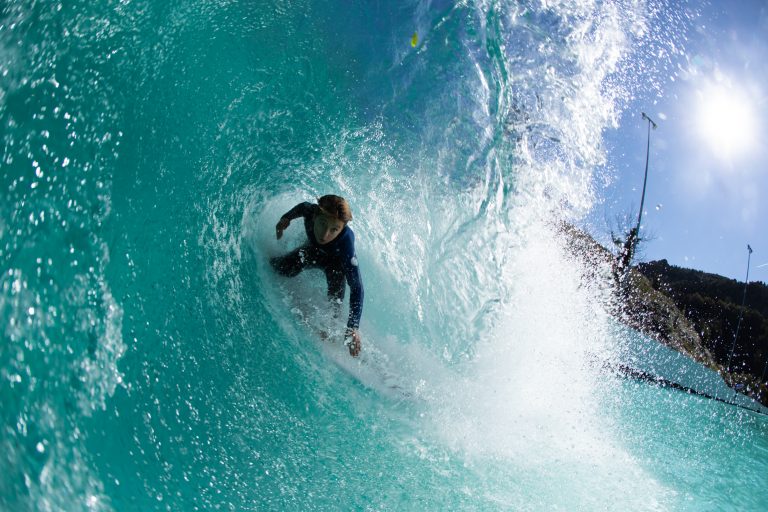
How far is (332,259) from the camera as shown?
3.39 meters

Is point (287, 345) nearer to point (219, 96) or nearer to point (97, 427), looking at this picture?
point (97, 427)

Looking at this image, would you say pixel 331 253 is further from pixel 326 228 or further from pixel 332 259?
pixel 326 228

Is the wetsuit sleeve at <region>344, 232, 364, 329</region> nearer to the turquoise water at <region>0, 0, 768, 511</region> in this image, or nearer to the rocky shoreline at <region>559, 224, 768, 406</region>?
the turquoise water at <region>0, 0, 768, 511</region>

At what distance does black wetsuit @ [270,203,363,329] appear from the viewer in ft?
10.8

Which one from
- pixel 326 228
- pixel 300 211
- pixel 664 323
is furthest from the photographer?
pixel 664 323

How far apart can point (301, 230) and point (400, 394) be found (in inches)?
63.0

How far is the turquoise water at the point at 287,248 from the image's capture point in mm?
1866

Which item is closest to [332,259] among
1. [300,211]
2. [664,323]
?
[300,211]

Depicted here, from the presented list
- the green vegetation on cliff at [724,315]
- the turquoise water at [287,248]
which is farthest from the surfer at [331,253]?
the green vegetation on cliff at [724,315]

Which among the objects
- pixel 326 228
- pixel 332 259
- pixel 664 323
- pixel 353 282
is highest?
pixel 664 323

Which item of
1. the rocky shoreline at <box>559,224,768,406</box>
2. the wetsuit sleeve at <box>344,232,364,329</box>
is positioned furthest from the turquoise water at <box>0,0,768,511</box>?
the rocky shoreline at <box>559,224,768,406</box>

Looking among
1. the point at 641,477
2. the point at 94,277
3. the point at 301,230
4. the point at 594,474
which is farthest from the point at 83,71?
the point at 641,477

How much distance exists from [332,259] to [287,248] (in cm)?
55

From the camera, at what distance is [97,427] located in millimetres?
1795
